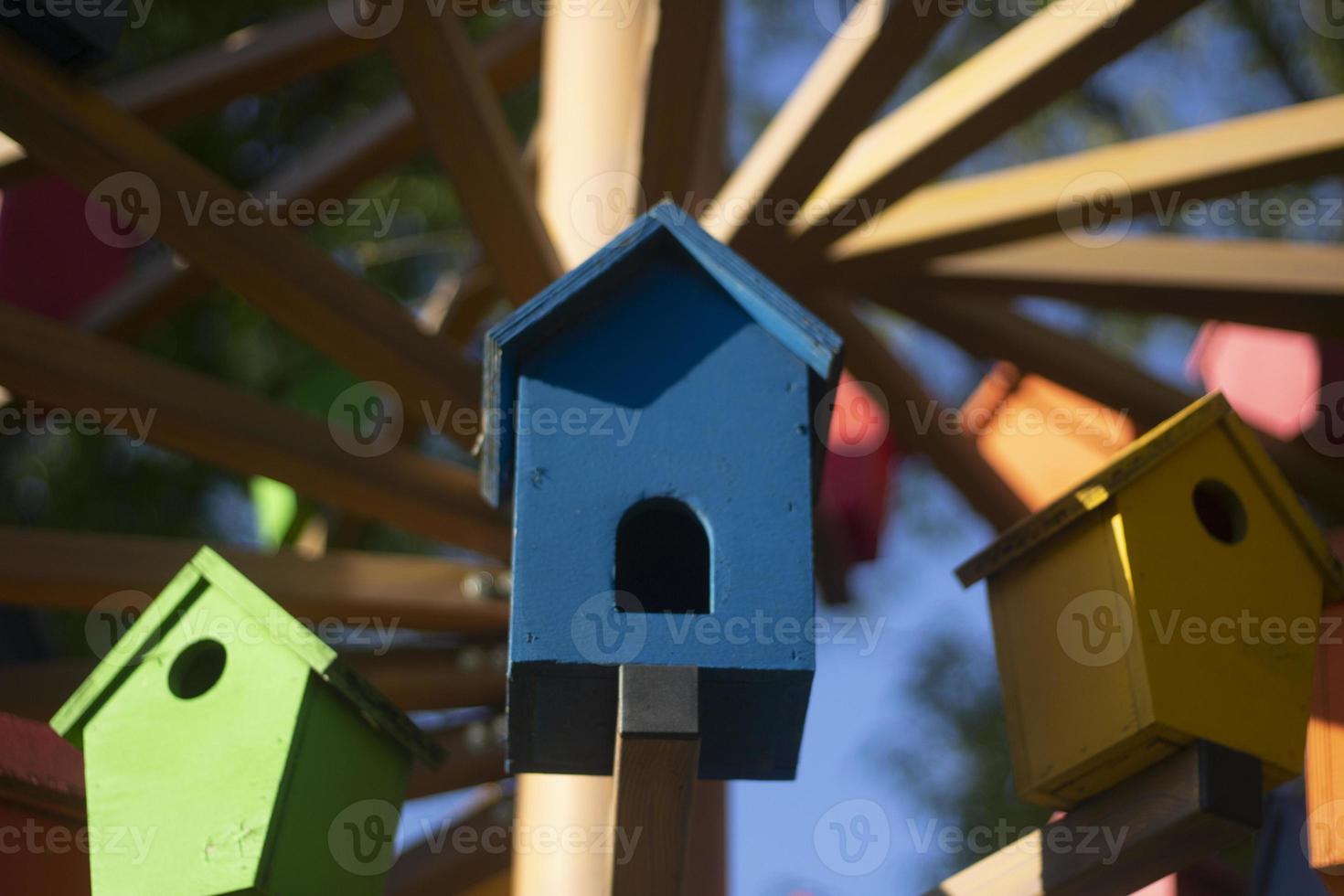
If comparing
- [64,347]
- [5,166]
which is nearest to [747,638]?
[64,347]

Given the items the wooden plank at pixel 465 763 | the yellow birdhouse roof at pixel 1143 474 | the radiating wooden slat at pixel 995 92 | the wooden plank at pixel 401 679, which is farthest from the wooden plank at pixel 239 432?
the yellow birdhouse roof at pixel 1143 474

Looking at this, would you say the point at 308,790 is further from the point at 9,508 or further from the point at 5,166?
the point at 9,508

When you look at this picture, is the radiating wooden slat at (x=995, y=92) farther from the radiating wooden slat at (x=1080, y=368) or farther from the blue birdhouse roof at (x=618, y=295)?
the blue birdhouse roof at (x=618, y=295)

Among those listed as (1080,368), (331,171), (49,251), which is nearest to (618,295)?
(1080,368)

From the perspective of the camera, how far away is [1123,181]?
346 centimetres

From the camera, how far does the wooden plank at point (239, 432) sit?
3.29m

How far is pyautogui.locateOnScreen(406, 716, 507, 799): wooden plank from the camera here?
13.6 ft

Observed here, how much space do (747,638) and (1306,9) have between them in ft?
17.4

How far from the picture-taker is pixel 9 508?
6152 millimetres

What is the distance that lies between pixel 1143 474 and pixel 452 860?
2577 millimetres

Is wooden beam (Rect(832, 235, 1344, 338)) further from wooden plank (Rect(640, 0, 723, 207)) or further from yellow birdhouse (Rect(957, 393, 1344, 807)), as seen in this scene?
yellow birdhouse (Rect(957, 393, 1344, 807))

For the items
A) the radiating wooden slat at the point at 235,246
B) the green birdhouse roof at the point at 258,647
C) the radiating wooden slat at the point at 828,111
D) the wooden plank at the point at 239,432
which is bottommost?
the green birdhouse roof at the point at 258,647

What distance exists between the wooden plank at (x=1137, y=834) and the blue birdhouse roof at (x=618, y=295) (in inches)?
30.0

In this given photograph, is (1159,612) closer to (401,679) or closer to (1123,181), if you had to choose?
(1123,181)
